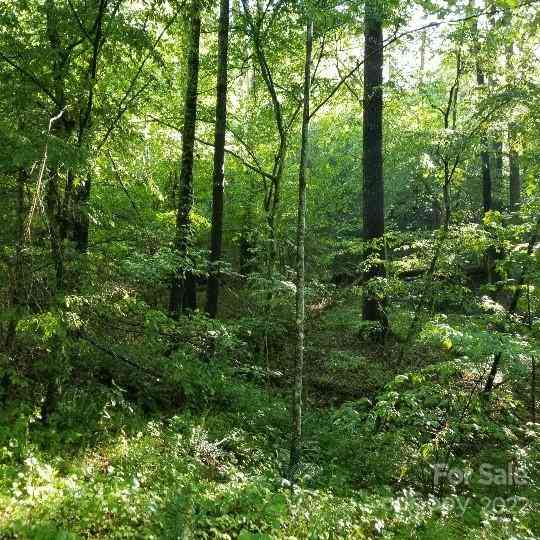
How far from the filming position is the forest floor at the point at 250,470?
3.99 metres

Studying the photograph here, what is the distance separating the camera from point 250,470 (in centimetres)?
564

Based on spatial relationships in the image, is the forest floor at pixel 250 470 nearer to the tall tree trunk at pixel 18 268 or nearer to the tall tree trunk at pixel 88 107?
the tall tree trunk at pixel 18 268

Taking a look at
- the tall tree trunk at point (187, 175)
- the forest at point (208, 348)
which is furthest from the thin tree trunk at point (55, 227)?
the tall tree trunk at point (187, 175)

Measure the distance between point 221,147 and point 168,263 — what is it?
3768 mm

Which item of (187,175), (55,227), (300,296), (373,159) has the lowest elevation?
(300,296)

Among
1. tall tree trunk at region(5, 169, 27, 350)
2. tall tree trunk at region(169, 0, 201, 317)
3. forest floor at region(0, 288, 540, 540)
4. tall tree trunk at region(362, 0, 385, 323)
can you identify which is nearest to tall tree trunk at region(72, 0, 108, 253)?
tall tree trunk at region(5, 169, 27, 350)

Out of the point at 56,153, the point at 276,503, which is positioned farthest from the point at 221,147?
the point at 276,503

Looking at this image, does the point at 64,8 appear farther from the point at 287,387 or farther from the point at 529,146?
the point at 529,146

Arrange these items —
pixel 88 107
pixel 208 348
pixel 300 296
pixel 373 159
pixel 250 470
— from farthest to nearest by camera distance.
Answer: pixel 373 159 → pixel 208 348 → pixel 300 296 → pixel 250 470 → pixel 88 107

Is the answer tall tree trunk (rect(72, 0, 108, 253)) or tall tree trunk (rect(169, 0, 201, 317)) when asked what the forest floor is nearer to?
tall tree trunk (rect(169, 0, 201, 317))

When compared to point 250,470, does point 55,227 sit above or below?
above

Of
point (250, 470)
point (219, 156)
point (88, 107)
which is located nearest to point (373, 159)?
point (219, 156)

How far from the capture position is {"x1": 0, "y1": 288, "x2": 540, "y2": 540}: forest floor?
157 inches

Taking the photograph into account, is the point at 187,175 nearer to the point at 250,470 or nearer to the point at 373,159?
the point at 373,159
